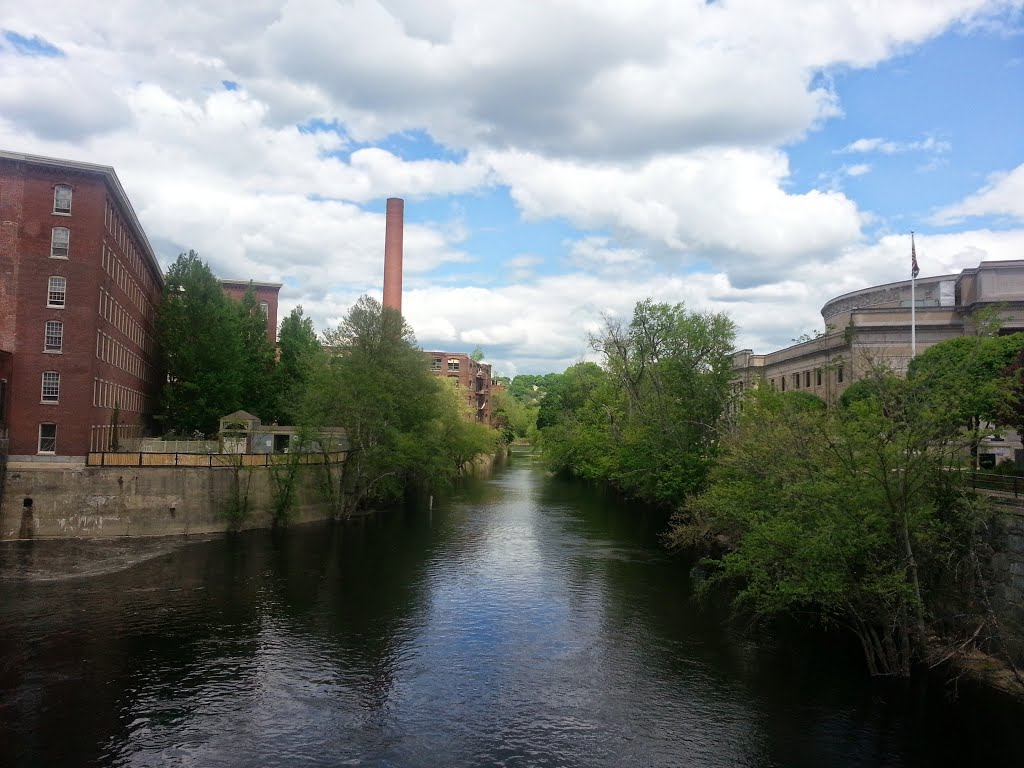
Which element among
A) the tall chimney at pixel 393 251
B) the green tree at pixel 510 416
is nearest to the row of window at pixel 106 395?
the tall chimney at pixel 393 251

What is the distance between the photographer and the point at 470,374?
457 ft

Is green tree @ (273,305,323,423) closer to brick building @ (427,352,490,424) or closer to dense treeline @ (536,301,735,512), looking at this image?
dense treeline @ (536,301,735,512)

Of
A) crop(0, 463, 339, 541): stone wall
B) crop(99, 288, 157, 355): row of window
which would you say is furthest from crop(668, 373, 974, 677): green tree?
crop(99, 288, 157, 355): row of window

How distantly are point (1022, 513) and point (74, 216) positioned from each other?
158 feet

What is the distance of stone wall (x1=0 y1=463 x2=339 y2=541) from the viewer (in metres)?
39.2

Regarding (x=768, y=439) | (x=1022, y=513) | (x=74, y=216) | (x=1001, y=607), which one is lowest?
(x=1001, y=607)

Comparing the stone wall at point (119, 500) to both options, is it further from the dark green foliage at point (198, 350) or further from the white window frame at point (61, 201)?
the dark green foliage at point (198, 350)

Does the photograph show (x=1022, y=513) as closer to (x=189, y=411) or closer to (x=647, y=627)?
(x=647, y=627)

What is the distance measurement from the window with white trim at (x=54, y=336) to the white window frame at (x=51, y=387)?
1.45 metres

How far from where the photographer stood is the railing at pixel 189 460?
41.1 m

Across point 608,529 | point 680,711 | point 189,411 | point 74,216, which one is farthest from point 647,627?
point 189,411

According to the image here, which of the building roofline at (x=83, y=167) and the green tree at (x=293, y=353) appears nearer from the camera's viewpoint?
the building roofline at (x=83, y=167)

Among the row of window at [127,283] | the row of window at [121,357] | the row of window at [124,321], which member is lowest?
the row of window at [121,357]

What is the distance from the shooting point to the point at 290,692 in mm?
20906
